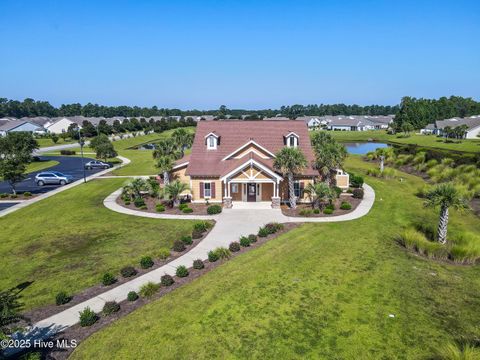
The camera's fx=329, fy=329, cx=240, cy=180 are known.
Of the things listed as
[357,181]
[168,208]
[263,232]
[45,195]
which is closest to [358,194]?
[357,181]

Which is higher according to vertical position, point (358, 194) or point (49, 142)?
point (49, 142)

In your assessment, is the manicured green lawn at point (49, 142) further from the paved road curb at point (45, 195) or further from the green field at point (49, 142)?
the paved road curb at point (45, 195)

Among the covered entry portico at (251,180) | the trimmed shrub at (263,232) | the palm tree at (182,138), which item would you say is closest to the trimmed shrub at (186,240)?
the trimmed shrub at (263,232)

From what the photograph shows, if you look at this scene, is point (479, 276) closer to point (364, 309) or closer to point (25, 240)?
point (364, 309)

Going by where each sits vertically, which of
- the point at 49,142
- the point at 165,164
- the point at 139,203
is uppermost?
the point at 165,164

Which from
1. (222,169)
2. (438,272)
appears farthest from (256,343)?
(222,169)

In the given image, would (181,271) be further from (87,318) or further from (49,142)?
(49,142)

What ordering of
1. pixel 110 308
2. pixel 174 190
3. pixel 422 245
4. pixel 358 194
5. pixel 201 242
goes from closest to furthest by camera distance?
pixel 110 308
pixel 422 245
pixel 201 242
pixel 174 190
pixel 358 194
